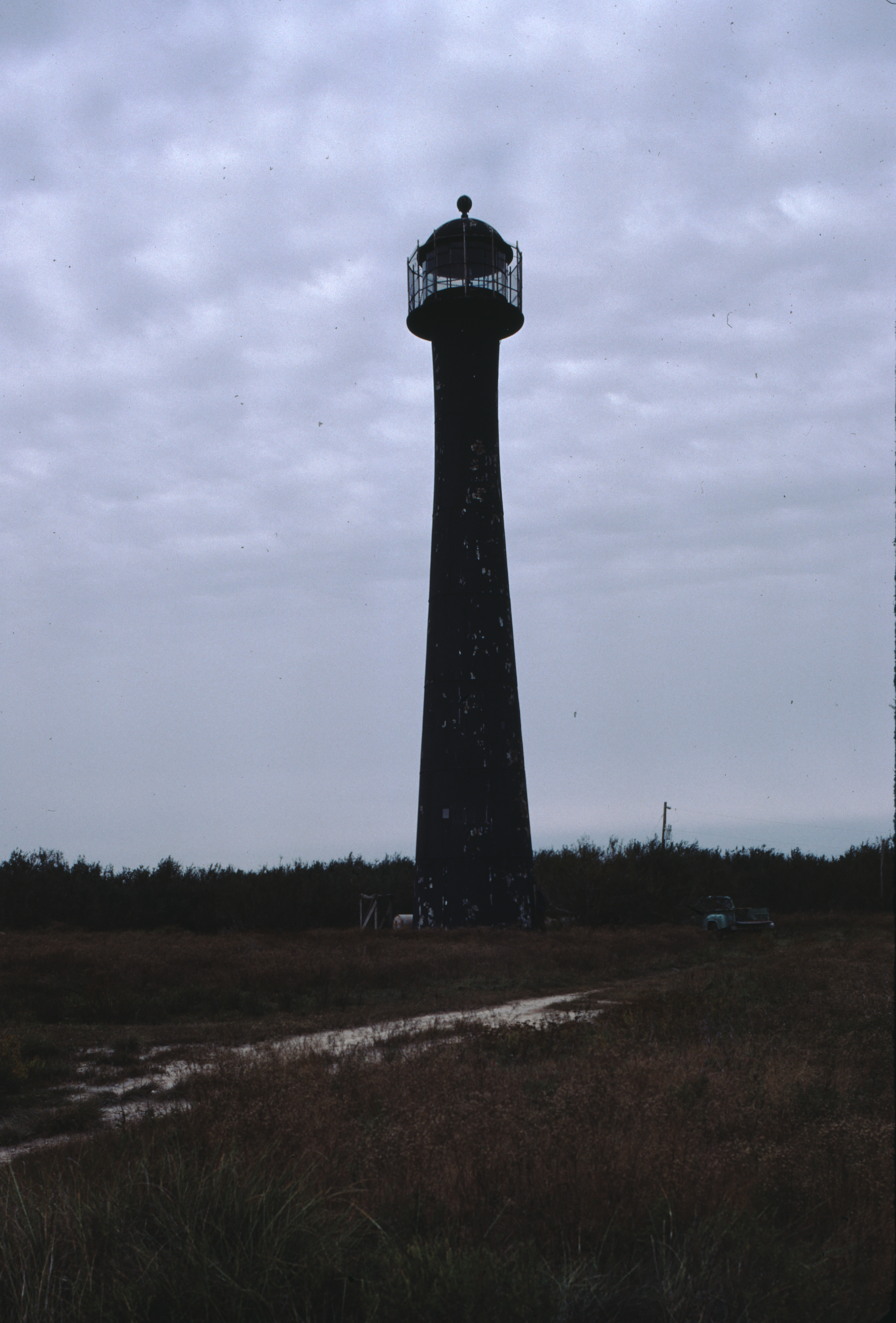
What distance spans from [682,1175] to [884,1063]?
159 inches

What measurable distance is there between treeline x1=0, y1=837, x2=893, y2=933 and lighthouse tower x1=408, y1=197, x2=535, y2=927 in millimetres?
3808

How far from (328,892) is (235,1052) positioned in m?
22.2

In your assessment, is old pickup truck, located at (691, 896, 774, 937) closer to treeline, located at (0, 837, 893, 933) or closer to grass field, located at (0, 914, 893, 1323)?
treeline, located at (0, 837, 893, 933)

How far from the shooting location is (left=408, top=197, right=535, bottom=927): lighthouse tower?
2269 cm

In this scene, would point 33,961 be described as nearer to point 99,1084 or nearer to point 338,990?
point 338,990

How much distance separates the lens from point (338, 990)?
14.8m

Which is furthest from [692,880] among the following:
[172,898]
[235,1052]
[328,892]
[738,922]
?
[235,1052]

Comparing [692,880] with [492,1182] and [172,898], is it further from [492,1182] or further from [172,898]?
[492,1182]

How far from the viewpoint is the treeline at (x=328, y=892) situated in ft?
93.4

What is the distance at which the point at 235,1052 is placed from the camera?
9.21m

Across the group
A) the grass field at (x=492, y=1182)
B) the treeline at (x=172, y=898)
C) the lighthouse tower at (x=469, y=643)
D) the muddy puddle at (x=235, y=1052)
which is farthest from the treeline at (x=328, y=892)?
the grass field at (x=492, y=1182)

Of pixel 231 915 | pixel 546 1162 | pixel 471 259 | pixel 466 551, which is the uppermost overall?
pixel 471 259

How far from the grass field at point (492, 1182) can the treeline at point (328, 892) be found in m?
17.9

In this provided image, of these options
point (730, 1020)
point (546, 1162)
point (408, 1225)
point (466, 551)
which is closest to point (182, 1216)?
point (408, 1225)
